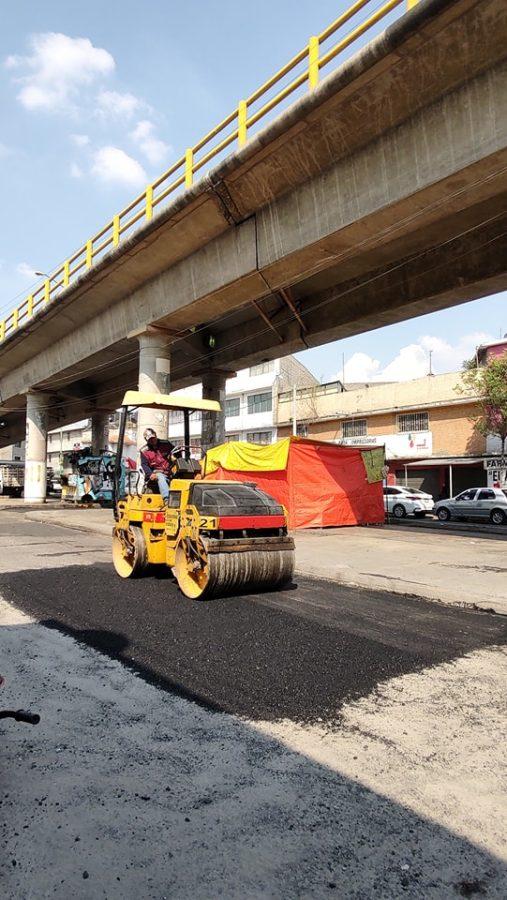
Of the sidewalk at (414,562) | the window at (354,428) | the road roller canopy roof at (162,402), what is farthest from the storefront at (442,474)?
the road roller canopy roof at (162,402)

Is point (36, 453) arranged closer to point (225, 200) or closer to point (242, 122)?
point (225, 200)

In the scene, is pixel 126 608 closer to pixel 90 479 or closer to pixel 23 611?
pixel 23 611

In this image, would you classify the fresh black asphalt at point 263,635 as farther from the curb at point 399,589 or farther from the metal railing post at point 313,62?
the metal railing post at point 313,62

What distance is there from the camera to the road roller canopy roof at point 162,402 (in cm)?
826

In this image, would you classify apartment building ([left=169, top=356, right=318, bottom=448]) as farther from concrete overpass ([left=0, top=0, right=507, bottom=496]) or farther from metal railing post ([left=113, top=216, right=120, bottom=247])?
metal railing post ([left=113, top=216, right=120, bottom=247])

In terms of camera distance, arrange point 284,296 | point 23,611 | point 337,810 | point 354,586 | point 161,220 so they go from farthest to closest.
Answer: point 284,296
point 161,220
point 354,586
point 23,611
point 337,810

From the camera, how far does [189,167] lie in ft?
48.0

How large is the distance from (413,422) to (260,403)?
15.0 metres

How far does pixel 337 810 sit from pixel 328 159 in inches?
465

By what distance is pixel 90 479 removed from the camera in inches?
1096

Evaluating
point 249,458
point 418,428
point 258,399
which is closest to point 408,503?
point 418,428

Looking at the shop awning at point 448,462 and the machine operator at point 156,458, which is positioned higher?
the shop awning at point 448,462

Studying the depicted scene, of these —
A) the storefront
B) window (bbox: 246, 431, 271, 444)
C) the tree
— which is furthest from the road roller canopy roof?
window (bbox: 246, 431, 271, 444)

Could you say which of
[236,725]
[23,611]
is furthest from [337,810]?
[23,611]
